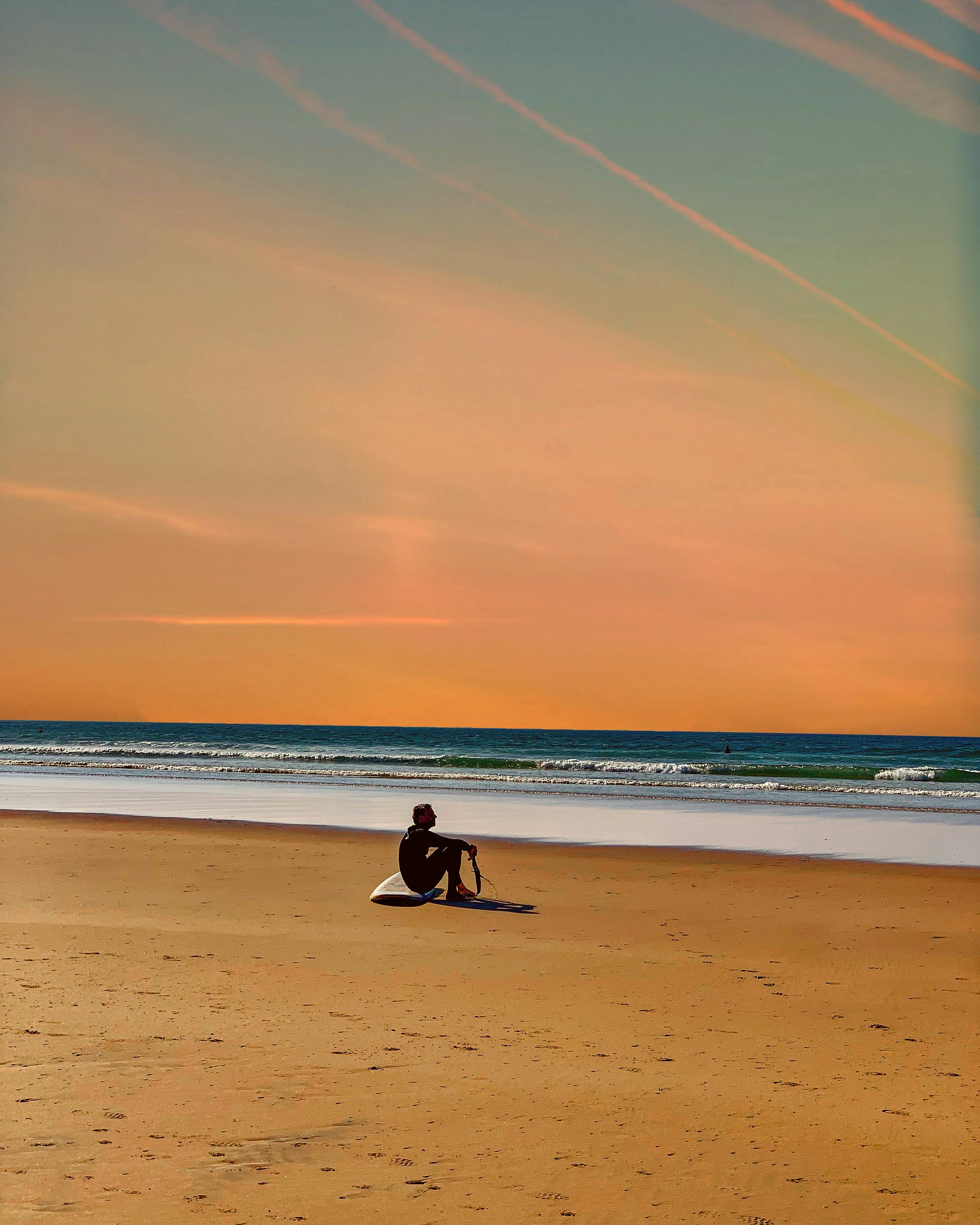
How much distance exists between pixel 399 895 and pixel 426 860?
1.59ft

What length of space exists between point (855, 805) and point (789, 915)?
19307mm

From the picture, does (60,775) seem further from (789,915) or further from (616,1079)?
(616,1079)

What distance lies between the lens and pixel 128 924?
10.7m

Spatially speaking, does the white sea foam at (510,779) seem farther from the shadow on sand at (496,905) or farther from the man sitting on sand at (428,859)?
the man sitting on sand at (428,859)

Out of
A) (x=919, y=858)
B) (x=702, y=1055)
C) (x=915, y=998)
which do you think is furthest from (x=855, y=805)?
(x=702, y=1055)

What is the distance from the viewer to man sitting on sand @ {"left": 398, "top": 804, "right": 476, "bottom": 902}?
39.8 ft

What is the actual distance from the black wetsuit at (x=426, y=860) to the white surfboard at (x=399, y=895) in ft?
0.20

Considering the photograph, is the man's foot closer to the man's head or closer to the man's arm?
the man's arm

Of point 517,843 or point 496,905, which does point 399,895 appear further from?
point 517,843

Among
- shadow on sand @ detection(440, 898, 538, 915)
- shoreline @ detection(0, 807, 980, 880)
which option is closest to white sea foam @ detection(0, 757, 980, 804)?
shoreline @ detection(0, 807, 980, 880)

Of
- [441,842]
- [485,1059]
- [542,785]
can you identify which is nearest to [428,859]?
[441,842]

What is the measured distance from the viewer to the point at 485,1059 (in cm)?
668

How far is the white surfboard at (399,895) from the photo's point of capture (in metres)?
12.1

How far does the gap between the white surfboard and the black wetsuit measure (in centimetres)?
6
